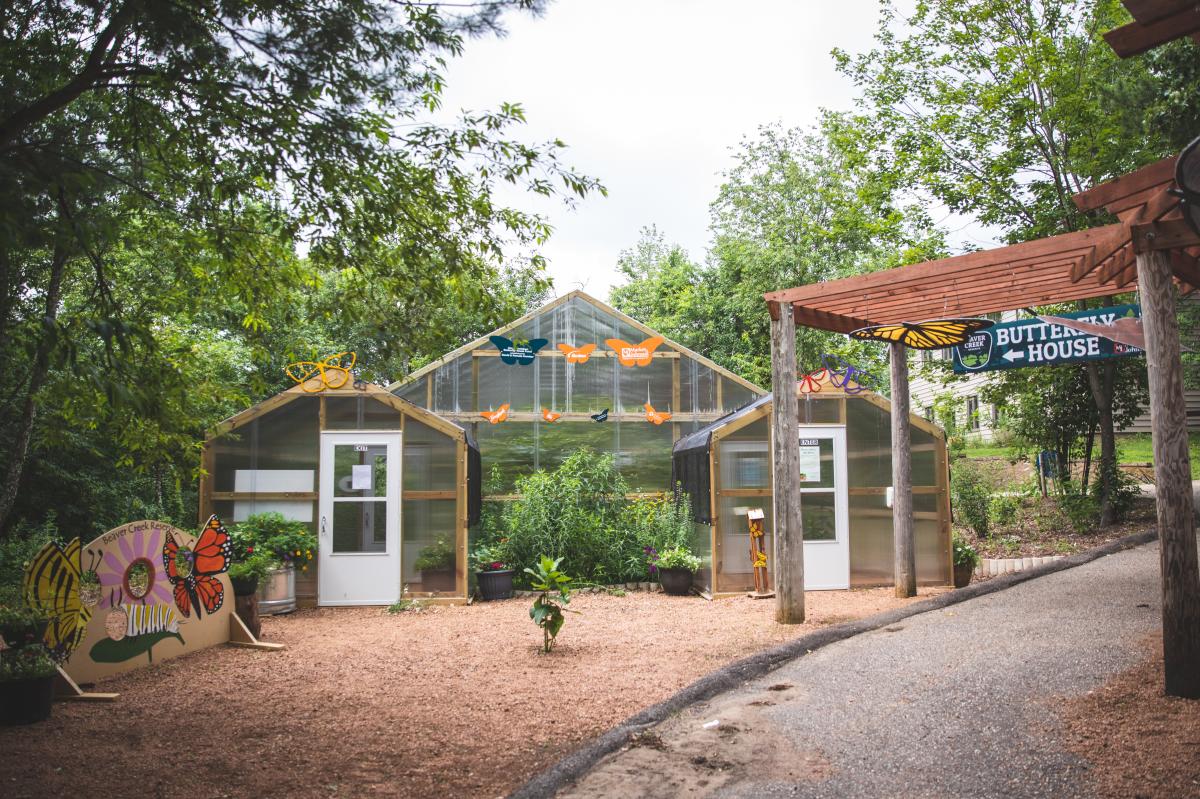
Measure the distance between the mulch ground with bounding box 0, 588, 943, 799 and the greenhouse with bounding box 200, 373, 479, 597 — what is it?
1.36 meters

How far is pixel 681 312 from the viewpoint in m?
23.3

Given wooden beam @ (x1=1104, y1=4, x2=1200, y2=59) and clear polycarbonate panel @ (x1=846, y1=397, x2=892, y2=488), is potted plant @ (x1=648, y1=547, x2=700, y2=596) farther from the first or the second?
wooden beam @ (x1=1104, y1=4, x2=1200, y2=59)

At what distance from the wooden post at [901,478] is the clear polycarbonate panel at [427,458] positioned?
517 cm

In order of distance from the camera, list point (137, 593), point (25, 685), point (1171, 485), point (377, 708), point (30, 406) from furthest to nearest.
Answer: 1. point (30, 406)
2. point (137, 593)
3. point (377, 708)
4. point (25, 685)
5. point (1171, 485)

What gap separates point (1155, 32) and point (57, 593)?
6.94 m

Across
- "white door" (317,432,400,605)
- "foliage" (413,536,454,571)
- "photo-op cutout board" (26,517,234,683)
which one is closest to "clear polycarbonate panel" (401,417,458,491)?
"white door" (317,432,400,605)

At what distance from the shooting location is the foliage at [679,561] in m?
10.6

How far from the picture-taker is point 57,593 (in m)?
5.64

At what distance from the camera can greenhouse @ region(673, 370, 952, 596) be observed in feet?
33.9

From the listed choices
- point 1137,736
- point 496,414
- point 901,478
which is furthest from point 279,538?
point 1137,736

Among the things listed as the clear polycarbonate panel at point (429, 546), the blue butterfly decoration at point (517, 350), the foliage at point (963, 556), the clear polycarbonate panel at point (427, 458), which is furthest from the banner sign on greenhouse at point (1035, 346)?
the clear polycarbonate panel at point (429, 546)

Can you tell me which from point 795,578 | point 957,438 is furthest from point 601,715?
point 957,438

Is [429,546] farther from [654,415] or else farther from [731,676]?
[731,676]

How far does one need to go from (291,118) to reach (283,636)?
18.4 feet
